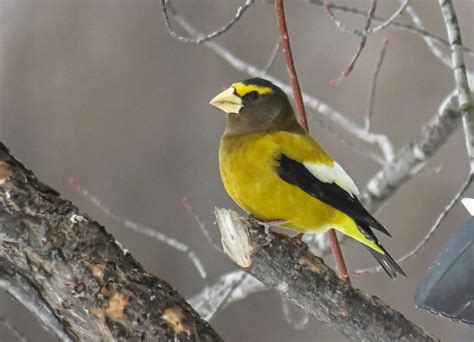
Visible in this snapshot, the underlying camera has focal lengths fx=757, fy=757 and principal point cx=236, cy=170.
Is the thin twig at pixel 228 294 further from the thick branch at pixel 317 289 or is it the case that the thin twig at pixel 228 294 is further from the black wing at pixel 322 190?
the thick branch at pixel 317 289

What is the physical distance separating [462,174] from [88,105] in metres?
1.99

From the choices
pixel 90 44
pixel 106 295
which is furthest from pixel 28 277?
pixel 90 44

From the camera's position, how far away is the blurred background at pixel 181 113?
3789 mm

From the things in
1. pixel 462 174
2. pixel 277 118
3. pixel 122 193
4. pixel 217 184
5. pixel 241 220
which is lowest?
pixel 122 193

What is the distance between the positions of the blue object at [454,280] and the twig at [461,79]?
0.21 meters

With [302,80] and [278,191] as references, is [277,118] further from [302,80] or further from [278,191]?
[302,80]

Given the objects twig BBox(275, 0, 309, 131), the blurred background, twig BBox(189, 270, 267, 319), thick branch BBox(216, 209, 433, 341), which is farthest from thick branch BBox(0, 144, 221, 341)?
the blurred background

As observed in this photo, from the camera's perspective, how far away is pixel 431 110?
384cm

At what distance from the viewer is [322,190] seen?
1681mm

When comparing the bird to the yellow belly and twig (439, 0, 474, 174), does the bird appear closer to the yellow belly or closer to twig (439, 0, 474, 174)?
the yellow belly

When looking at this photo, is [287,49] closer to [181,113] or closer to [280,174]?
[280,174]

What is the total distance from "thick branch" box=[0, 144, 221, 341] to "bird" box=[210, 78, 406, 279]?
425mm

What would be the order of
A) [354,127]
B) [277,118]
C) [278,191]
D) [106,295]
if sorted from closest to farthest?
[106,295] → [278,191] → [277,118] → [354,127]

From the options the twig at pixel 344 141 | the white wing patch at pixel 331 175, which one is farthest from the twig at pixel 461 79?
the twig at pixel 344 141
